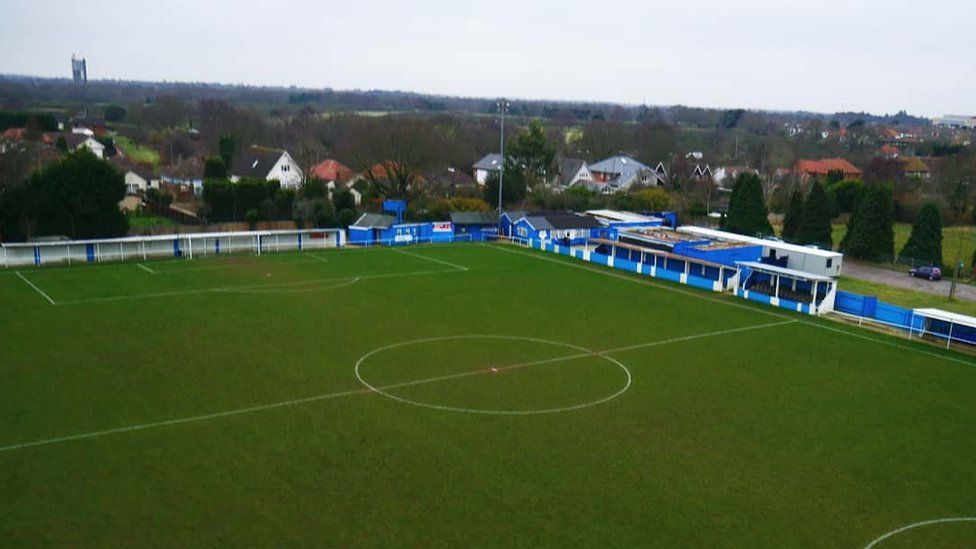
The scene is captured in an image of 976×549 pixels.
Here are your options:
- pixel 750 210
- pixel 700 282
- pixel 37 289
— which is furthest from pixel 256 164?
pixel 700 282

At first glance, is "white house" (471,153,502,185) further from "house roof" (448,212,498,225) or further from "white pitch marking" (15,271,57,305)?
"white pitch marking" (15,271,57,305)

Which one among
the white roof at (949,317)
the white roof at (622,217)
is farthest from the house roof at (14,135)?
the white roof at (949,317)

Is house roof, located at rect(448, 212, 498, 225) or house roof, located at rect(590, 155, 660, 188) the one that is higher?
house roof, located at rect(590, 155, 660, 188)

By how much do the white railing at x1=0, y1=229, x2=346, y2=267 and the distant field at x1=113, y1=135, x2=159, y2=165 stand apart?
57482mm

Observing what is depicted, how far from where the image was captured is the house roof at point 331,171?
71.7m

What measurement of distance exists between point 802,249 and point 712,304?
10.5m

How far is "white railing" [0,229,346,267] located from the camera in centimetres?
3678

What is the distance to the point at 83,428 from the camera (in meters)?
17.3

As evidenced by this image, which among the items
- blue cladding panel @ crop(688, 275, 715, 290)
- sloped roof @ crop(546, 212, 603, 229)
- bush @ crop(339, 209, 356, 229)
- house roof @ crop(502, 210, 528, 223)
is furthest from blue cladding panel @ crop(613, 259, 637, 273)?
bush @ crop(339, 209, 356, 229)

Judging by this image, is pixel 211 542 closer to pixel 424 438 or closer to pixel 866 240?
pixel 424 438

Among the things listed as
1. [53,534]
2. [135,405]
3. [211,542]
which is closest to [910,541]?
[211,542]

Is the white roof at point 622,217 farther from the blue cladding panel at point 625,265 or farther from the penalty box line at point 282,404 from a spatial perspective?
the penalty box line at point 282,404

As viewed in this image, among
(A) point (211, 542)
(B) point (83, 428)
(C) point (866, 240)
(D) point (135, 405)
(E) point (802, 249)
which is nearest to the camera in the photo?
(A) point (211, 542)

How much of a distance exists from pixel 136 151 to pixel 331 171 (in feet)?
156
